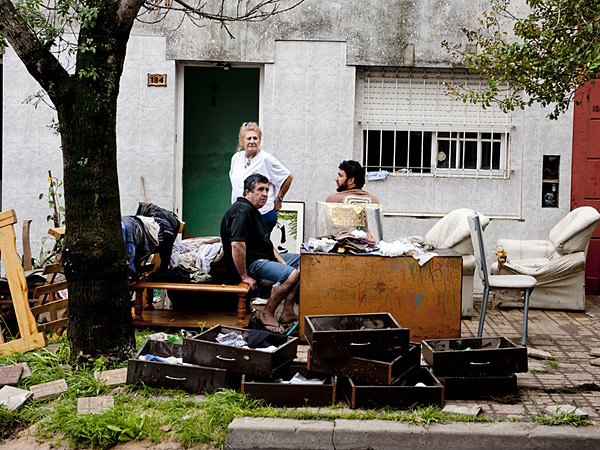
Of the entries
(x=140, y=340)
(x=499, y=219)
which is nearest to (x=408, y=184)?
(x=499, y=219)

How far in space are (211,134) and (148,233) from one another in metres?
5.94

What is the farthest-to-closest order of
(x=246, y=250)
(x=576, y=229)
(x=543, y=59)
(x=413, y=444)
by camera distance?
(x=576, y=229)
(x=246, y=250)
(x=543, y=59)
(x=413, y=444)

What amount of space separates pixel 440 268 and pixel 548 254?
346 cm

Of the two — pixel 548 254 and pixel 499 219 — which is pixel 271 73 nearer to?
pixel 499 219

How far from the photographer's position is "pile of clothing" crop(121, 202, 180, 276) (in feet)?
21.8

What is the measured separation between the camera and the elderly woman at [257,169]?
26.2 feet

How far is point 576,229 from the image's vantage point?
845cm

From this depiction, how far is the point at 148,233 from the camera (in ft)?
22.7

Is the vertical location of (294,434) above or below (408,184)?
below

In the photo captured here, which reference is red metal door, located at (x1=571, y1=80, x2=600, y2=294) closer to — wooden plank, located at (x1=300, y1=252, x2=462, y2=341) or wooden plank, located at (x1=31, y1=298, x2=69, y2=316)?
wooden plank, located at (x1=300, y1=252, x2=462, y2=341)

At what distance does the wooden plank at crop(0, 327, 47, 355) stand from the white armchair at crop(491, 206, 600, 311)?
5.57m

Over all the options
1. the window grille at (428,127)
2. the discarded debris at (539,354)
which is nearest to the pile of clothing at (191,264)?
the discarded debris at (539,354)

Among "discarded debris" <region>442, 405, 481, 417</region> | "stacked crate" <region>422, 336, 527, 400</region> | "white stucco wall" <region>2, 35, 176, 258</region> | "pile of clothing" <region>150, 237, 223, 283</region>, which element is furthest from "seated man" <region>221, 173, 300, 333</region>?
"white stucco wall" <region>2, 35, 176, 258</region>

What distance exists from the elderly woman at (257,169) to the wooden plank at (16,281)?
264 cm
